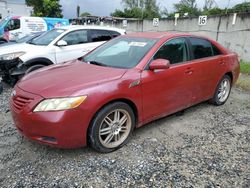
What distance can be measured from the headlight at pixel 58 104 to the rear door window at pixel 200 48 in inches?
92.5

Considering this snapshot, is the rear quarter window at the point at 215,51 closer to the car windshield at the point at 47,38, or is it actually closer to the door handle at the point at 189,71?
the door handle at the point at 189,71

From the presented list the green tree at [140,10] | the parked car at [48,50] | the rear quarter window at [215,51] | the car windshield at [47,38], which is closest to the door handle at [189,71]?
the rear quarter window at [215,51]

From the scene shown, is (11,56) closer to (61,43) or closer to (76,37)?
(61,43)

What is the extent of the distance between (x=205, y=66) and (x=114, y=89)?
2044 mm

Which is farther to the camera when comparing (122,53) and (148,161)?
(122,53)

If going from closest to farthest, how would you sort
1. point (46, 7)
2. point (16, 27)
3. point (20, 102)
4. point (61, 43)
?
point (20, 102) → point (61, 43) → point (16, 27) → point (46, 7)

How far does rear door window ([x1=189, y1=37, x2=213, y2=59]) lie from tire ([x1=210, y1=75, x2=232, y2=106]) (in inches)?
28.4

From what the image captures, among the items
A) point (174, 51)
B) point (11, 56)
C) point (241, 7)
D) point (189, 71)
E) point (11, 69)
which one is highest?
point (241, 7)

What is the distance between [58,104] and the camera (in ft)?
8.80

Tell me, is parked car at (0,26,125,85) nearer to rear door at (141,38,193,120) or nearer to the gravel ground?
the gravel ground

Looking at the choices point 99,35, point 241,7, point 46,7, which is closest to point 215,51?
point 99,35

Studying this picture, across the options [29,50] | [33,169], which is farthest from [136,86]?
[29,50]

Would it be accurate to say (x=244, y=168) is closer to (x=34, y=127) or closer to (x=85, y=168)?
(x=85, y=168)

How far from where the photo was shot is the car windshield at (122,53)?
3.49 meters
